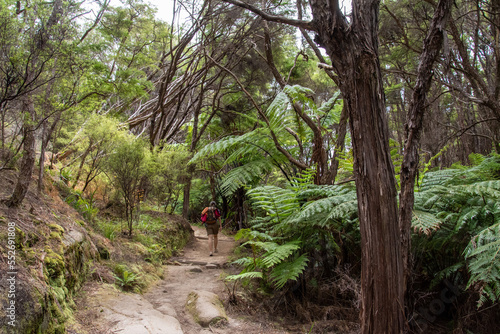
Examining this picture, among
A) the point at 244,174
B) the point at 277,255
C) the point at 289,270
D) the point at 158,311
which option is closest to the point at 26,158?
the point at 158,311

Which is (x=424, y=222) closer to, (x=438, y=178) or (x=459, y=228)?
(x=459, y=228)

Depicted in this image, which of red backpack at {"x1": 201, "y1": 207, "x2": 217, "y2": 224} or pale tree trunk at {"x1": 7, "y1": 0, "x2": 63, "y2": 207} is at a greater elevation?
pale tree trunk at {"x1": 7, "y1": 0, "x2": 63, "y2": 207}

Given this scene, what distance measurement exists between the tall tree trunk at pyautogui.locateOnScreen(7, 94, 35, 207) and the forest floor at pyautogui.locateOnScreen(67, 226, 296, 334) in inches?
49.1

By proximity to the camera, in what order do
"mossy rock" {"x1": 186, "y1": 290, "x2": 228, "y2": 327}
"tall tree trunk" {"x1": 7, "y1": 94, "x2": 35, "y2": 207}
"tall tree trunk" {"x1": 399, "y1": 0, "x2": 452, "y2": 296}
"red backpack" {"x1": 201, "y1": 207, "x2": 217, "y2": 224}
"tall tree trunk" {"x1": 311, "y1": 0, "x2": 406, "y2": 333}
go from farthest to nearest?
"red backpack" {"x1": 201, "y1": 207, "x2": 217, "y2": 224}
"mossy rock" {"x1": 186, "y1": 290, "x2": 228, "y2": 327}
"tall tree trunk" {"x1": 7, "y1": 94, "x2": 35, "y2": 207}
"tall tree trunk" {"x1": 399, "y1": 0, "x2": 452, "y2": 296}
"tall tree trunk" {"x1": 311, "y1": 0, "x2": 406, "y2": 333}

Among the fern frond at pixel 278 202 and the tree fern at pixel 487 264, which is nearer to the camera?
the tree fern at pixel 487 264

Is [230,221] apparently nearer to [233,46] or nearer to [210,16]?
[233,46]

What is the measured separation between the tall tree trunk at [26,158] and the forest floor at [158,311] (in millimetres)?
1247

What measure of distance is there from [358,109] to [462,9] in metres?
7.00

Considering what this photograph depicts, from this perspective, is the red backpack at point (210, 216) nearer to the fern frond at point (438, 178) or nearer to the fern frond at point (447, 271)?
the fern frond at point (438, 178)

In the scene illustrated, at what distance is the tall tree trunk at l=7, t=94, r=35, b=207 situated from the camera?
3.18 metres

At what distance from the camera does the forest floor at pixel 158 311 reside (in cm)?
266

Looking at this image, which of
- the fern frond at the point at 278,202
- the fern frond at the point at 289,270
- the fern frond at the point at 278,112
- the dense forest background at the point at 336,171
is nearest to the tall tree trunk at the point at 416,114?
the dense forest background at the point at 336,171

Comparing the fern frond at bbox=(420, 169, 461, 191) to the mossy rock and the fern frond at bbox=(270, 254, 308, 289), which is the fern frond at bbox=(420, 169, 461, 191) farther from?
the mossy rock

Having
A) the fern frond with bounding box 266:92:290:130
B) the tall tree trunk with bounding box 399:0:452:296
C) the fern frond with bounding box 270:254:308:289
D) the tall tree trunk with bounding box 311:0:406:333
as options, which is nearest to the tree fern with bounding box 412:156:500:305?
the tall tree trunk with bounding box 399:0:452:296
